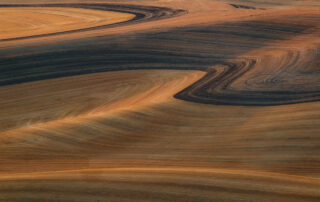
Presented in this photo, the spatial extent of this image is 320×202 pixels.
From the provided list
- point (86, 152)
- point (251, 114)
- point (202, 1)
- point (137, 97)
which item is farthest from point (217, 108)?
point (202, 1)

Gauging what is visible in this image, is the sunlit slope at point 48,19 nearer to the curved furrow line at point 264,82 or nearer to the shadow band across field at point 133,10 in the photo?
the shadow band across field at point 133,10

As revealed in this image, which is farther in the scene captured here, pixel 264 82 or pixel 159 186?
pixel 264 82

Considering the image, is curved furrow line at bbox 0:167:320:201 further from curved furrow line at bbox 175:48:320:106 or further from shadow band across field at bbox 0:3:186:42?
shadow band across field at bbox 0:3:186:42

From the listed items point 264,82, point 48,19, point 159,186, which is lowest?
point 159,186

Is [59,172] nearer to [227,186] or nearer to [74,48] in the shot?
[227,186]

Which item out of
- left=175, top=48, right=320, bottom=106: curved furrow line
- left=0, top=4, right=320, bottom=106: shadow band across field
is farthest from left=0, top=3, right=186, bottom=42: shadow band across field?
left=175, top=48, right=320, bottom=106: curved furrow line

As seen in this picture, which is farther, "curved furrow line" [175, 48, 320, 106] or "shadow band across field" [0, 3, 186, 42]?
"shadow band across field" [0, 3, 186, 42]

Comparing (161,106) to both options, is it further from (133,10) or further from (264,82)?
(133,10)

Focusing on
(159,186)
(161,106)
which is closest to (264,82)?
(161,106)
